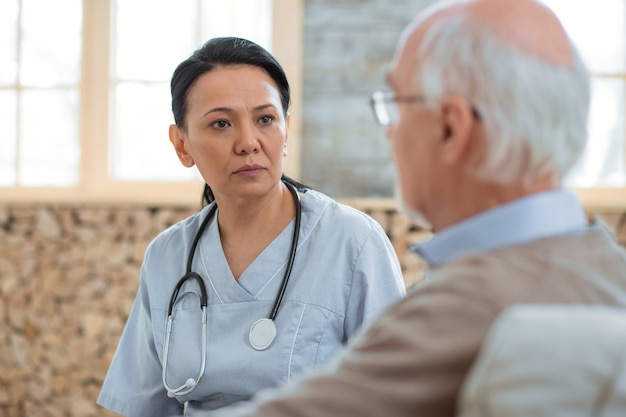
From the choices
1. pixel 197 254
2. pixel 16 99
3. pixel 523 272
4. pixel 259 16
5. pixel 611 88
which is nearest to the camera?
pixel 523 272

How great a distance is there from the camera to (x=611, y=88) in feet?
11.6

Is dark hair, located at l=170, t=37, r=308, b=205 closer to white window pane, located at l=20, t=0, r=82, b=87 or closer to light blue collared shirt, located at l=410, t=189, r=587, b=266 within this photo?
light blue collared shirt, located at l=410, t=189, r=587, b=266

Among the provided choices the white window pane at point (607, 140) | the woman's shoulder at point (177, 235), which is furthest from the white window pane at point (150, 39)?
the woman's shoulder at point (177, 235)

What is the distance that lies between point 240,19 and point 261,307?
95.4 inches

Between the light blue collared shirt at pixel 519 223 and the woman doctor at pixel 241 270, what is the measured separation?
710 millimetres

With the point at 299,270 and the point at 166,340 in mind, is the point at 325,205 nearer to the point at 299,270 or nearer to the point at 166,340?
the point at 299,270

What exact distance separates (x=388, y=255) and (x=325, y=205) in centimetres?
18

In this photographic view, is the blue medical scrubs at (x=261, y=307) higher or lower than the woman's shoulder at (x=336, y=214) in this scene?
lower

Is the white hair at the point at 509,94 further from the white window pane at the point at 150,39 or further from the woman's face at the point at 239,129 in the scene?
the white window pane at the point at 150,39

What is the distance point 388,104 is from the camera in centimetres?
104

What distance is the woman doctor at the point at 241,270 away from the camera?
1664 mm

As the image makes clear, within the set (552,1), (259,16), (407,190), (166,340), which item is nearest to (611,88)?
(552,1)

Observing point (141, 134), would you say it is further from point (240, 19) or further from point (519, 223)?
point (519, 223)

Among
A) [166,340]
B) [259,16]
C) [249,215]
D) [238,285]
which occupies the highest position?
[259,16]
